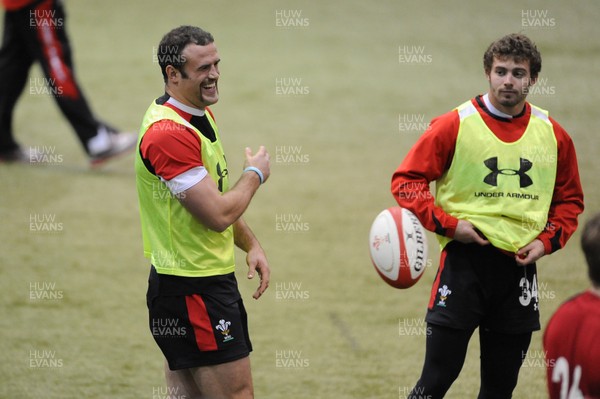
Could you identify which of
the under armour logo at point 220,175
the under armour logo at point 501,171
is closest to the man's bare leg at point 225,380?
the under armour logo at point 220,175

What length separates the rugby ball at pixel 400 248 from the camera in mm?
4621

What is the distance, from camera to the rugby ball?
4.62 metres

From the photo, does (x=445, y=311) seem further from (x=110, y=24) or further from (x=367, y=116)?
(x=110, y=24)

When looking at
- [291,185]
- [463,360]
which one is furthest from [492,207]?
[291,185]

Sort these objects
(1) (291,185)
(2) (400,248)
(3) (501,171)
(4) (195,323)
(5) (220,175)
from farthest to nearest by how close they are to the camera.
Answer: (1) (291,185) < (2) (400,248) < (3) (501,171) < (5) (220,175) < (4) (195,323)

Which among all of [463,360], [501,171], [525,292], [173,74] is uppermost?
[173,74]

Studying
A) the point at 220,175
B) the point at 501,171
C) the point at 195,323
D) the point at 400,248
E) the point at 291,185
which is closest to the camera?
the point at 195,323

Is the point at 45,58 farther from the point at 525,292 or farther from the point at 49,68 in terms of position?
the point at 525,292

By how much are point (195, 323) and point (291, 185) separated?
544 cm

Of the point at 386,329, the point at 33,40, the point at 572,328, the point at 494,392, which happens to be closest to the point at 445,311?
the point at 494,392

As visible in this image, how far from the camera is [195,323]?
165 inches

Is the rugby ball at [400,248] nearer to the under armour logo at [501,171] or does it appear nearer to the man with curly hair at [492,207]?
the man with curly hair at [492,207]

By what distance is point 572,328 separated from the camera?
3123 mm

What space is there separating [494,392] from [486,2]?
38.0 ft
